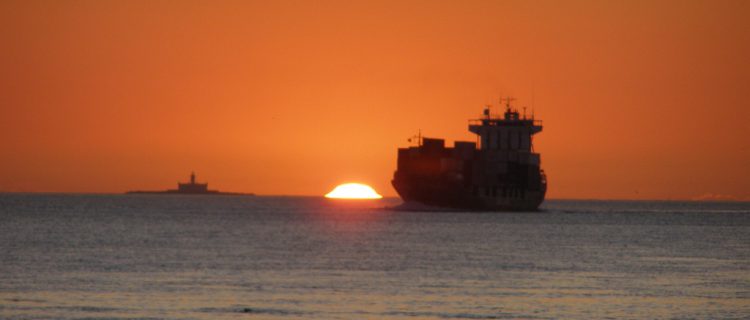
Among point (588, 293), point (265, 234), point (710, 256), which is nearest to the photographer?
point (588, 293)

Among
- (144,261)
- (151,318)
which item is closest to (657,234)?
(144,261)

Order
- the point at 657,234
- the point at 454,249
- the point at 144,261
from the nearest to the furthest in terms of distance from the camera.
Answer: the point at 144,261
the point at 454,249
the point at 657,234

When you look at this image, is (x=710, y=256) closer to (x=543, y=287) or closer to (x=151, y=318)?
(x=543, y=287)

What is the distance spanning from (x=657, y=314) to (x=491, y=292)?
9.97 m

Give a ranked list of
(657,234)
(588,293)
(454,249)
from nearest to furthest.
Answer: (588,293), (454,249), (657,234)

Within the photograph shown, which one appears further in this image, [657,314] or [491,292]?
[491,292]

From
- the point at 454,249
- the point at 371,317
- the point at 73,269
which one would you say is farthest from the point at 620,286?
the point at 454,249

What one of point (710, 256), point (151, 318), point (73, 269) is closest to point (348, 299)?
point (151, 318)

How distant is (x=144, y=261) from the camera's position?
75.9 meters

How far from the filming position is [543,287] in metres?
57.6

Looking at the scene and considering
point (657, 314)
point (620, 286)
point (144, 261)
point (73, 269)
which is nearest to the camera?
point (657, 314)

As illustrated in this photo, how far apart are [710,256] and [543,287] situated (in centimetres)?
3230

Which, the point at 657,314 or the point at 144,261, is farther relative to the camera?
the point at 144,261

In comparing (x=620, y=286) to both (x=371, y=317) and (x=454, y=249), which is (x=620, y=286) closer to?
(x=371, y=317)
